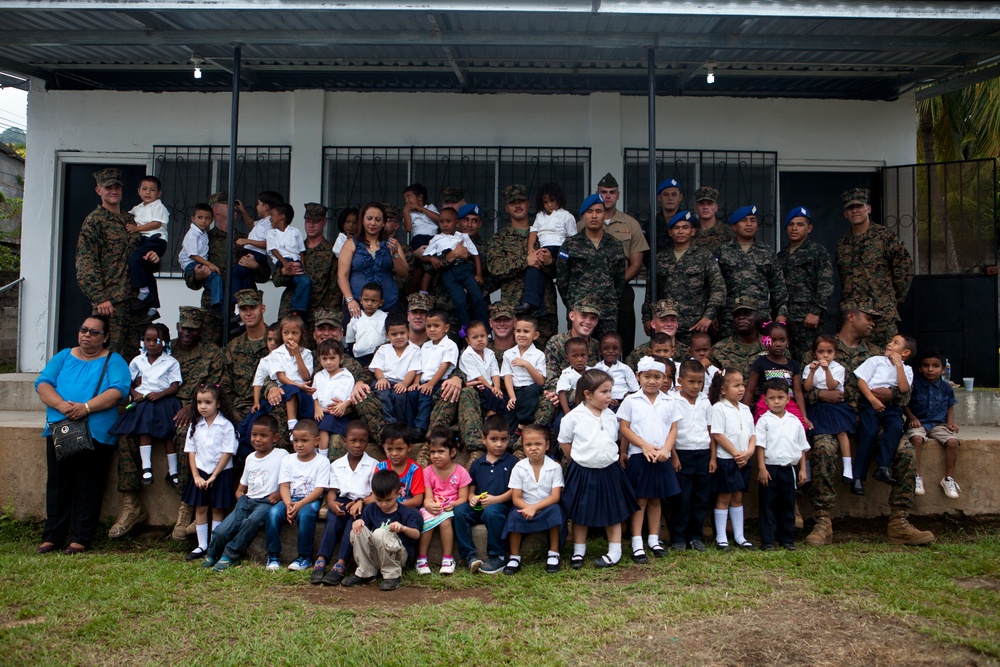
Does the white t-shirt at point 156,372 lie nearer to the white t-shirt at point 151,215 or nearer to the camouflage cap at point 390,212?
the white t-shirt at point 151,215

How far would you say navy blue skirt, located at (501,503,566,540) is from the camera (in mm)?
5094

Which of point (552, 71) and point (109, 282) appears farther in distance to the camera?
point (552, 71)

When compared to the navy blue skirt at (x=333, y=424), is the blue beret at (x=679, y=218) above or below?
above

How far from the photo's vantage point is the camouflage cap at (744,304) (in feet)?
20.7

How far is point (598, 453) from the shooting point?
521 centimetres

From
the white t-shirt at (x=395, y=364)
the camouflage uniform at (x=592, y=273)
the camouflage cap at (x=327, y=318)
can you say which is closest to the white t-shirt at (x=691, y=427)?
the camouflage uniform at (x=592, y=273)

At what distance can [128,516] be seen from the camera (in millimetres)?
5980

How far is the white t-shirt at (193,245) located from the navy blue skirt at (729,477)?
196 inches

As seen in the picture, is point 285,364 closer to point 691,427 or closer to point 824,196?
point 691,427

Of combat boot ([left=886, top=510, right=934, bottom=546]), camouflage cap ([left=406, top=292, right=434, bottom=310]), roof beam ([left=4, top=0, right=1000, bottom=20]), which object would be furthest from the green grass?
roof beam ([left=4, top=0, right=1000, bottom=20])

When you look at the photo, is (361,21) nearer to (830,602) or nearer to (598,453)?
(598,453)

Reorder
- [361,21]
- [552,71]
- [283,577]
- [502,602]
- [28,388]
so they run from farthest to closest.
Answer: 1. [552,71]
2. [28,388]
3. [361,21]
4. [283,577]
5. [502,602]

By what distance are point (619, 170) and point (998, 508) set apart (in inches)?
192

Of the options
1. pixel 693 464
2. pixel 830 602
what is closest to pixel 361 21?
pixel 693 464
